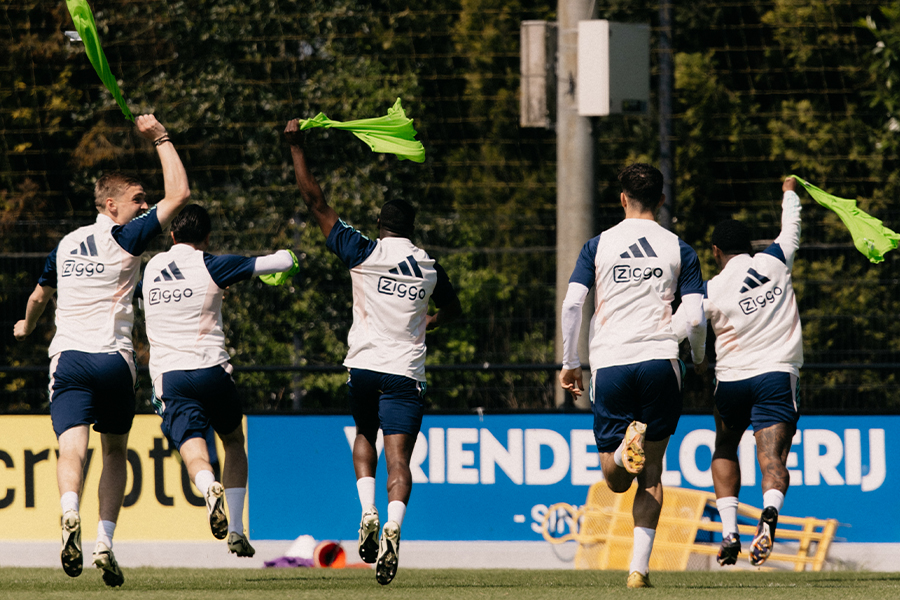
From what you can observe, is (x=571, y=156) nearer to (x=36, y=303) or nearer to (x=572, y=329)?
(x=572, y=329)

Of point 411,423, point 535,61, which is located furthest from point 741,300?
point 535,61

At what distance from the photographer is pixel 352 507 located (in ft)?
29.1

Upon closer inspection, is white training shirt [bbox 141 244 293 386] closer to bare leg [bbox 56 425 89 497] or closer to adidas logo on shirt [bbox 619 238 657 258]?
Result: bare leg [bbox 56 425 89 497]

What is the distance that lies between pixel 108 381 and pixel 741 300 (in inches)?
136

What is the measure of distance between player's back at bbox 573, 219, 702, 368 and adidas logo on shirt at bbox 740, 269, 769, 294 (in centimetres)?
88

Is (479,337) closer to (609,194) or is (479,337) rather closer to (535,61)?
(535,61)

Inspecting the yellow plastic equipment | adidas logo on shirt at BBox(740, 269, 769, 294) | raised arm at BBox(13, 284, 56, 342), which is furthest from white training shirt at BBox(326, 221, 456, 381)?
the yellow plastic equipment

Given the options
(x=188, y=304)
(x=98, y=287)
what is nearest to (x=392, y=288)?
(x=188, y=304)

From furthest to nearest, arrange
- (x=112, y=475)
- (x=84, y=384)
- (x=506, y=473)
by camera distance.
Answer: (x=506, y=473) < (x=112, y=475) < (x=84, y=384)

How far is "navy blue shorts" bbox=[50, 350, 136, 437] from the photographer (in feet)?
20.6

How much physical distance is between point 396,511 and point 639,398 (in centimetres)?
132

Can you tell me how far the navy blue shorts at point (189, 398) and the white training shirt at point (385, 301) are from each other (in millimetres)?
775

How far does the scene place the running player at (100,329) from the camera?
6223mm

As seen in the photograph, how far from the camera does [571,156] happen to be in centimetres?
951
